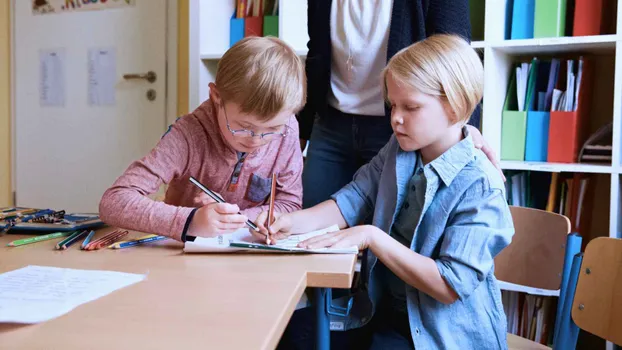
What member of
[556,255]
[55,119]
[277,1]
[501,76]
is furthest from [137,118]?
[556,255]

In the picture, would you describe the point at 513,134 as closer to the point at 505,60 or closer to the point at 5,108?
the point at 505,60

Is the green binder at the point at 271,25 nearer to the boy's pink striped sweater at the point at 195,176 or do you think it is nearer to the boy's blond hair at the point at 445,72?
the boy's pink striped sweater at the point at 195,176

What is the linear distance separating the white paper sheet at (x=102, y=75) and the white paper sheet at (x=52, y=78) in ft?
0.65

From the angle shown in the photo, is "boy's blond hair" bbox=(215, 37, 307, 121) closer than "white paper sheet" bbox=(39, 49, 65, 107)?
Yes

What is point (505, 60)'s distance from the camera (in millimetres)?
2105

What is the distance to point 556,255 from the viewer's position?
132 cm

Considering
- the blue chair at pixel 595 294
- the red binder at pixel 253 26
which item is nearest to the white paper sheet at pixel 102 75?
the red binder at pixel 253 26

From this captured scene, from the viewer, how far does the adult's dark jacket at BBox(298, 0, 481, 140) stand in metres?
1.50

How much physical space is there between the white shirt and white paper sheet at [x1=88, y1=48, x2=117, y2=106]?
1805 millimetres

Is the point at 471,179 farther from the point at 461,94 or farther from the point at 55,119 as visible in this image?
the point at 55,119

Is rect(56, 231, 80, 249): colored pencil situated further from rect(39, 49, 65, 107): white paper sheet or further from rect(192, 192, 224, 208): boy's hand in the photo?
rect(39, 49, 65, 107): white paper sheet

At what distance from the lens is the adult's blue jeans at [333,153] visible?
1.61 meters

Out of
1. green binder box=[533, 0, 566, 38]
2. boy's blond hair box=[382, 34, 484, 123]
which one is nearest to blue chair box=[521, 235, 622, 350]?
boy's blond hair box=[382, 34, 484, 123]

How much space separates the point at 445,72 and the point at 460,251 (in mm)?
356
